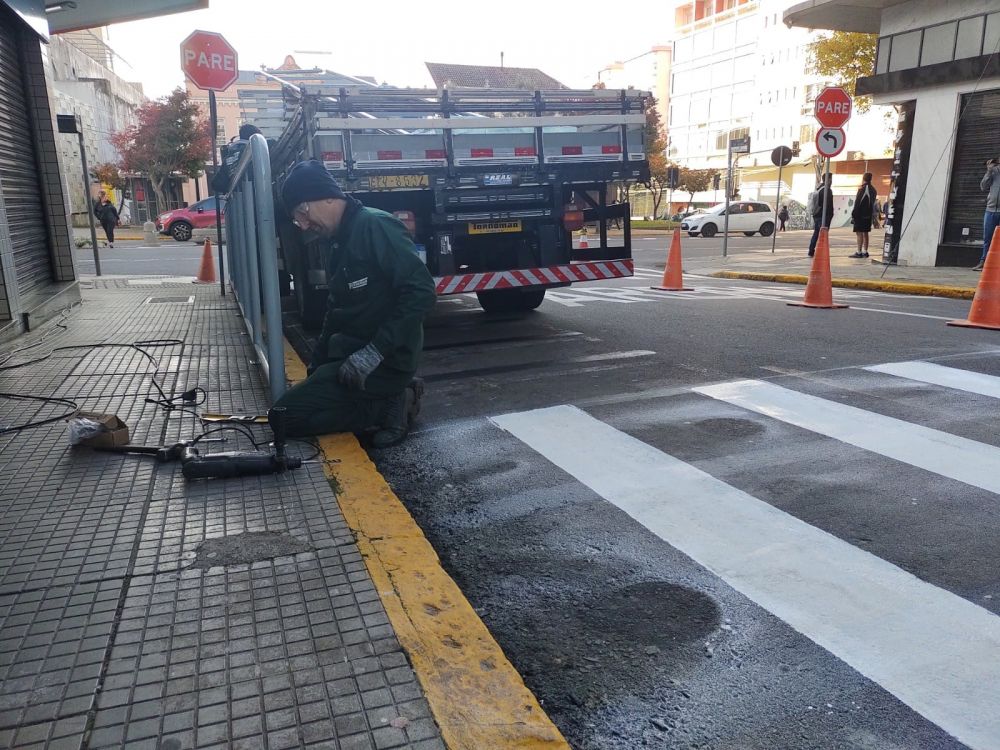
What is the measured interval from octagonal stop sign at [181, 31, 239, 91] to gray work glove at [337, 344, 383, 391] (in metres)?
7.46

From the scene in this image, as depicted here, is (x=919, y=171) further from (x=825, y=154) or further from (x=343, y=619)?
(x=343, y=619)

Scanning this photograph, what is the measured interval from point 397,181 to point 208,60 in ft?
16.7

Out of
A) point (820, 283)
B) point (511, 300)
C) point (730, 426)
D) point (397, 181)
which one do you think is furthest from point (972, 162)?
point (730, 426)

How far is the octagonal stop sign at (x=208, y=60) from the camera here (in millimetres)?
10227

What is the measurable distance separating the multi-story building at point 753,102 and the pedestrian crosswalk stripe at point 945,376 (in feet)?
161

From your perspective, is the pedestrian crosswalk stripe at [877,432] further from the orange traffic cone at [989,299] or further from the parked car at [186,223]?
the parked car at [186,223]

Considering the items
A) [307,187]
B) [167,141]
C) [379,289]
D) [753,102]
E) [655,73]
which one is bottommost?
[379,289]

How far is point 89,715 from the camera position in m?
2.04

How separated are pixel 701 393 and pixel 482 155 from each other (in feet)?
10.4

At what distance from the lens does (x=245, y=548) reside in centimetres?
297

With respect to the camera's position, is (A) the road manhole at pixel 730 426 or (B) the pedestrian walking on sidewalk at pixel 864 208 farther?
(B) the pedestrian walking on sidewalk at pixel 864 208

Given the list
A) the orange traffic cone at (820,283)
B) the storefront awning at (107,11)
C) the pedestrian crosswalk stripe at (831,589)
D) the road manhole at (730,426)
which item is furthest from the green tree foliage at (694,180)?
the pedestrian crosswalk stripe at (831,589)

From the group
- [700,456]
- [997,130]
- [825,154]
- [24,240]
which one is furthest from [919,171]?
[24,240]

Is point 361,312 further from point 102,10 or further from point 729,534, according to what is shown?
point 102,10
